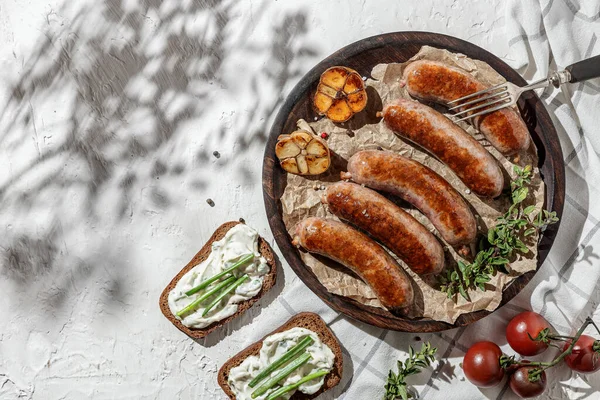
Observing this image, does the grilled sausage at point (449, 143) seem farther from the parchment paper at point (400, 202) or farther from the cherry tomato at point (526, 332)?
the cherry tomato at point (526, 332)

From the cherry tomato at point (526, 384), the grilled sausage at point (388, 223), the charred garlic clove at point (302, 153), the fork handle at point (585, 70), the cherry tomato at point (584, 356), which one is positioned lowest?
the cherry tomato at point (526, 384)

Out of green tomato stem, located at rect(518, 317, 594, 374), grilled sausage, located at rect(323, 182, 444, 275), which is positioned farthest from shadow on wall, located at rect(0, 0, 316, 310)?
green tomato stem, located at rect(518, 317, 594, 374)

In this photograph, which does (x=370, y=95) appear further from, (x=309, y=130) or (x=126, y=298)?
(x=126, y=298)

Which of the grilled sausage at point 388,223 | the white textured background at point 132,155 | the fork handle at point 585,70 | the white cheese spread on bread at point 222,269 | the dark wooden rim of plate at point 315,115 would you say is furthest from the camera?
the white textured background at point 132,155

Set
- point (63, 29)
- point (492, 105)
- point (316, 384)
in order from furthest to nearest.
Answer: point (63, 29)
point (316, 384)
point (492, 105)

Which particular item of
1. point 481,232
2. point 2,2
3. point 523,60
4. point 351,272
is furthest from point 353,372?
point 2,2

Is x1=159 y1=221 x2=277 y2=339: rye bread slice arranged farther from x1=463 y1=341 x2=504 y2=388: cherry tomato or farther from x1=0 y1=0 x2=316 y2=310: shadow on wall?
x1=463 y1=341 x2=504 y2=388: cherry tomato

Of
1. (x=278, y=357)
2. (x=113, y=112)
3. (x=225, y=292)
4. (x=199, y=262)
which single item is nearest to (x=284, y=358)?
(x=278, y=357)

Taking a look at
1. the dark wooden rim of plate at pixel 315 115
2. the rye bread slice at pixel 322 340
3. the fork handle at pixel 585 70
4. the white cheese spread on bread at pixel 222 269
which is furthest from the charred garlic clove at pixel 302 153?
the fork handle at pixel 585 70
